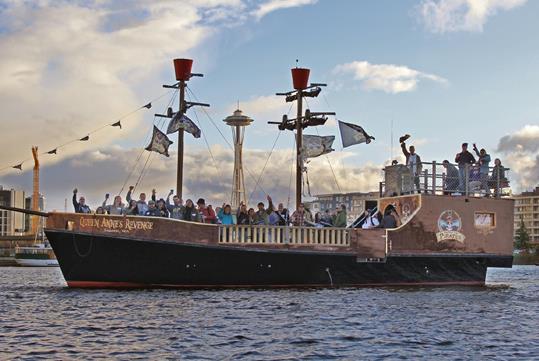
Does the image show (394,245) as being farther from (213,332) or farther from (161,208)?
(213,332)

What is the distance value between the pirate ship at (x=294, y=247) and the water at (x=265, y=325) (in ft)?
3.49

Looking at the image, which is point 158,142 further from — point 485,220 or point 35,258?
point 35,258

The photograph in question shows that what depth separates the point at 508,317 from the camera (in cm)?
1992

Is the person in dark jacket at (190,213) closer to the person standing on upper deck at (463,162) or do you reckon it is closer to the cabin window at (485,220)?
the person standing on upper deck at (463,162)

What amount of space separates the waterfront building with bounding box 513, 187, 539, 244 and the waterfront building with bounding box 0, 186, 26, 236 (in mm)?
99418

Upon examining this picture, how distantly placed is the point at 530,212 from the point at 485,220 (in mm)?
150190

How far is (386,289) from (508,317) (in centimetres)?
736

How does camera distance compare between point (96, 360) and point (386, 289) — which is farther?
point (386, 289)

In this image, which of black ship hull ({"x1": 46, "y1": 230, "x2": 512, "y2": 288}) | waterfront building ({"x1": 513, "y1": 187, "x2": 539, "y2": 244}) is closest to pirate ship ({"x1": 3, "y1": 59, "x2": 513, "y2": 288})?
black ship hull ({"x1": 46, "y1": 230, "x2": 512, "y2": 288})

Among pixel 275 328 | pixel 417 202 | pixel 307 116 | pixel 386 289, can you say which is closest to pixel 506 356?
pixel 275 328

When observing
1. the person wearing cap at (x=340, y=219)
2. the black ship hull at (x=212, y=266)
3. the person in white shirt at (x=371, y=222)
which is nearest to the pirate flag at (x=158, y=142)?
the black ship hull at (x=212, y=266)

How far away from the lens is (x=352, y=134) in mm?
32344

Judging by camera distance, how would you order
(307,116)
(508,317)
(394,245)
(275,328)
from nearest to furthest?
(275,328), (508,317), (394,245), (307,116)

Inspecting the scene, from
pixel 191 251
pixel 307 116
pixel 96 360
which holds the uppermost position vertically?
pixel 307 116
